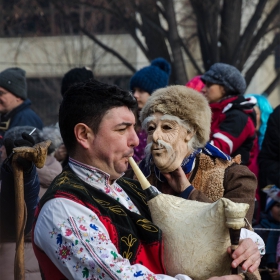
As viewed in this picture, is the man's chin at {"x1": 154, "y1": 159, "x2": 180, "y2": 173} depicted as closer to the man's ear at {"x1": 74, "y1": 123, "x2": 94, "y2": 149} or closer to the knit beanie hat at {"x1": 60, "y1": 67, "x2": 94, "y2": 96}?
the man's ear at {"x1": 74, "y1": 123, "x2": 94, "y2": 149}

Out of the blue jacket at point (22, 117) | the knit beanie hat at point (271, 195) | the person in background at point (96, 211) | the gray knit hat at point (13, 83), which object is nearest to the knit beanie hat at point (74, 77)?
the blue jacket at point (22, 117)

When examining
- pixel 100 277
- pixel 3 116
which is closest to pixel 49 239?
pixel 100 277

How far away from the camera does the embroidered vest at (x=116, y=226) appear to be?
257cm

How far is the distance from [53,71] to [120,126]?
45.9ft

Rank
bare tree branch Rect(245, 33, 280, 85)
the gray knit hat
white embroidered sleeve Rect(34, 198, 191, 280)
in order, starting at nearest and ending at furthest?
white embroidered sleeve Rect(34, 198, 191, 280)
the gray knit hat
bare tree branch Rect(245, 33, 280, 85)

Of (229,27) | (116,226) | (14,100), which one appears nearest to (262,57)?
(229,27)

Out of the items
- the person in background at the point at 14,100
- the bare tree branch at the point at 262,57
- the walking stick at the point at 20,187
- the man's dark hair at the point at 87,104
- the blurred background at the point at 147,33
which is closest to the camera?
the man's dark hair at the point at 87,104

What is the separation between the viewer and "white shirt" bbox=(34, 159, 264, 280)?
244 centimetres

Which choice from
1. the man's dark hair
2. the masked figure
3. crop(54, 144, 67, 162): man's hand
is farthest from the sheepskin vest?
crop(54, 144, 67, 162): man's hand

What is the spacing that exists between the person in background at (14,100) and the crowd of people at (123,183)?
4.22 feet

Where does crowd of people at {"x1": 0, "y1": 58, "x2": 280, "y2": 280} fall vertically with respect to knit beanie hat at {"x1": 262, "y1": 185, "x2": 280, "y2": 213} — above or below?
above

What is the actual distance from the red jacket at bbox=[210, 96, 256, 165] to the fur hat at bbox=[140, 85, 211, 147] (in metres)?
1.73

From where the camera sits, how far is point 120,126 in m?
2.72

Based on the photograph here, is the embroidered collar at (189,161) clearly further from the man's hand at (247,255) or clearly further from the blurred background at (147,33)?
the blurred background at (147,33)
